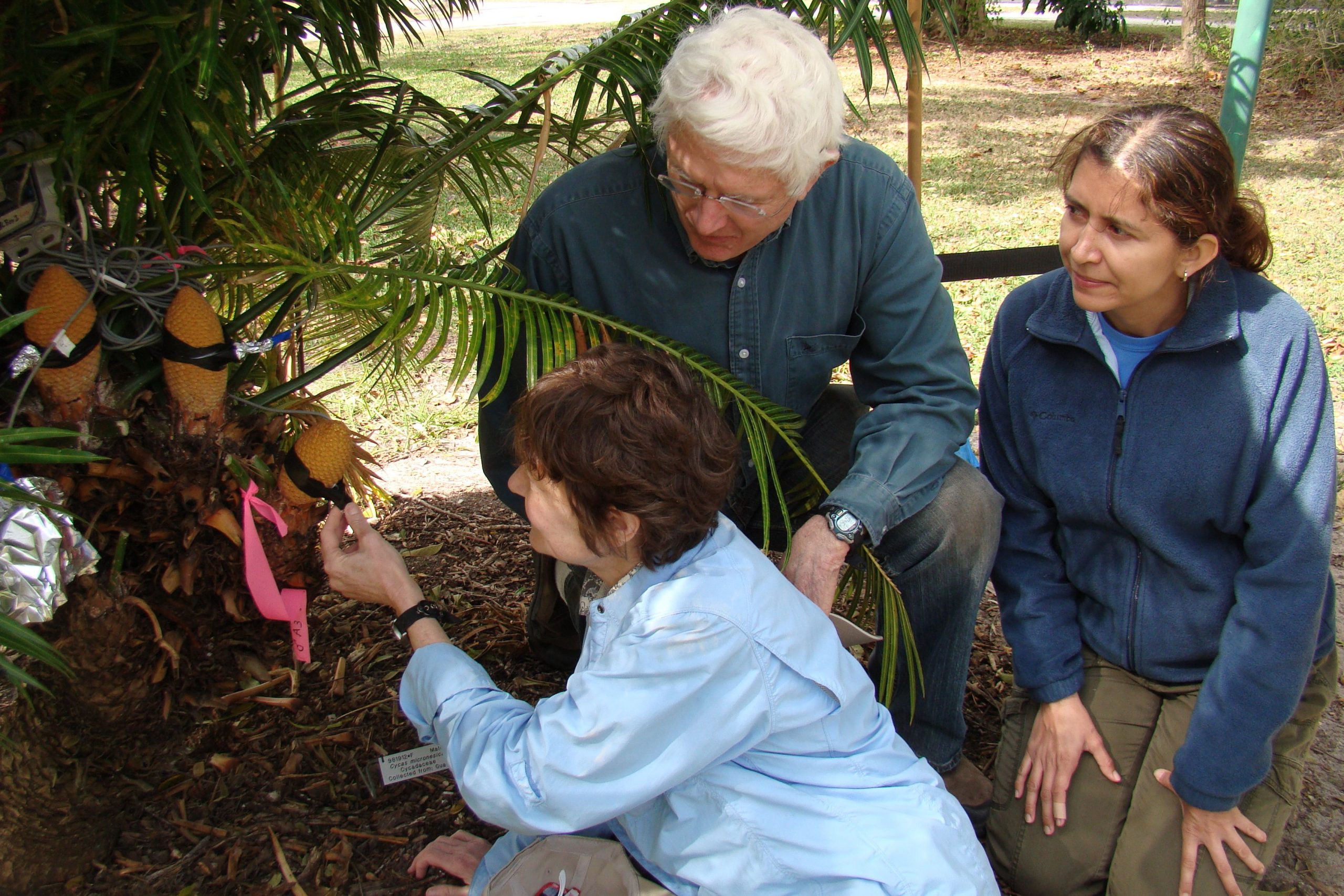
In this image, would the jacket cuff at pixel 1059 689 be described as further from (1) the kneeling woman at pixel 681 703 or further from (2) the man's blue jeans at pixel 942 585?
(1) the kneeling woman at pixel 681 703

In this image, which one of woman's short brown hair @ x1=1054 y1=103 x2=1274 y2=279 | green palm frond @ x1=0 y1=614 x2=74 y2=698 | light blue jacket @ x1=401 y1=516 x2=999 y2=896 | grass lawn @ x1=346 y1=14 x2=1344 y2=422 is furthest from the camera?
grass lawn @ x1=346 y1=14 x2=1344 y2=422

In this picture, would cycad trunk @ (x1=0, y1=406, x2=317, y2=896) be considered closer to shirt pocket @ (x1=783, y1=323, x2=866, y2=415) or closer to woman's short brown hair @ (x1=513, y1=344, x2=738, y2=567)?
woman's short brown hair @ (x1=513, y1=344, x2=738, y2=567)

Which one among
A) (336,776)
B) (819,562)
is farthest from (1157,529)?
(336,776)

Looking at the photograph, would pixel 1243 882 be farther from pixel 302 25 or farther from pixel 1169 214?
pixel 302 25

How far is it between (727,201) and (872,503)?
585 millimetres

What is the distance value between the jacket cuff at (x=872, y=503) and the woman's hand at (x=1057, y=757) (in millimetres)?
468

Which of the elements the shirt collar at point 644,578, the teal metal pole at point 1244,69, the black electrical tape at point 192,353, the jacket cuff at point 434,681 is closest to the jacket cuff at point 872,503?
the shirt collar at point 644,578

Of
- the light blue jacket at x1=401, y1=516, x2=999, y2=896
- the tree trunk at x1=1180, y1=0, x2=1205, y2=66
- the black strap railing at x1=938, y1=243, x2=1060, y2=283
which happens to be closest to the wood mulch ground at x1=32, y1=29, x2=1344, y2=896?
the light blue jacket at x1=401, y1=516, x2=999, y2=896

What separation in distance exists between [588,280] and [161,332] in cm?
79

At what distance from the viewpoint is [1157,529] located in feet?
5.96

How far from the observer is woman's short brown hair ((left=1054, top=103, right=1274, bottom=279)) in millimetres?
1652

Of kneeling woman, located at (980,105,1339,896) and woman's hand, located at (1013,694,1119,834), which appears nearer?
kneeling woman, located at (980,105,1339,896)

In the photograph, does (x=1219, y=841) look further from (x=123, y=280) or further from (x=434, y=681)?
(x=123, y=280)

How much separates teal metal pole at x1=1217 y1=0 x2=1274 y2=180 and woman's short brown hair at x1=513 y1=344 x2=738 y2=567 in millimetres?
2339
